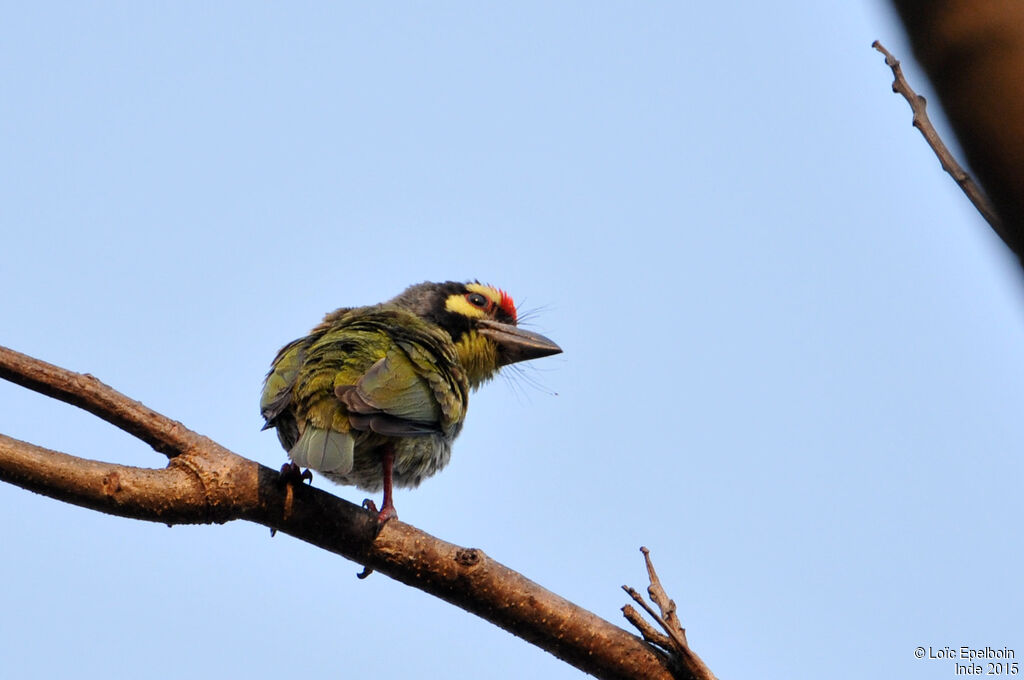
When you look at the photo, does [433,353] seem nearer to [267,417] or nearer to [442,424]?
[442,424]

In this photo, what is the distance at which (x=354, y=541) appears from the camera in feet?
11.5

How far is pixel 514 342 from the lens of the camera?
619 cm

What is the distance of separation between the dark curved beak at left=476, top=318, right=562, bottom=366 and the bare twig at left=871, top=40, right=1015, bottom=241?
384 centimetres

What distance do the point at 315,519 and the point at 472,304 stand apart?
2938 millimetres

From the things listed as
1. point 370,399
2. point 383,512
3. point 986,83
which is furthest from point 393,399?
point 986,83

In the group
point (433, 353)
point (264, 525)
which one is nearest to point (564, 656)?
point (264, 525)

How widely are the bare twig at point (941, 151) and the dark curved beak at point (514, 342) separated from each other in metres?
3.84

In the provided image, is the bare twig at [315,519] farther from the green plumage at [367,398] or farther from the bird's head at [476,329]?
the bird's head at [476,329]

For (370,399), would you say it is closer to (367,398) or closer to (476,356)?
(367,398)

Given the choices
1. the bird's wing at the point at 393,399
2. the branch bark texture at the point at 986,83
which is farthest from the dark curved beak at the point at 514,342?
the branch bark texture at the point at 986,83

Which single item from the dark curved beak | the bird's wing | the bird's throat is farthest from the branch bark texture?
the dark curved beak

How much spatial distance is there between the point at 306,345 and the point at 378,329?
35 centimetres

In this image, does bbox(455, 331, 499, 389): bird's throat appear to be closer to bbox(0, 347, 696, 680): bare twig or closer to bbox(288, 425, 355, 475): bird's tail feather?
bbox(288, 425, 355, 475): bird's tail feather

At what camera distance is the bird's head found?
6133mm
